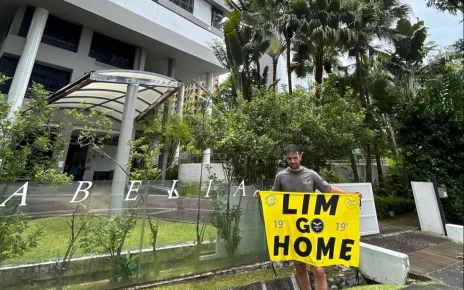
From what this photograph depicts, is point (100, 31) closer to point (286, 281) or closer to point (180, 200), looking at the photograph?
point (180, 200)

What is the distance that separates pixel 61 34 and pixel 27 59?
11.8 feet

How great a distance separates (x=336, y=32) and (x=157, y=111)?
36.2 feet

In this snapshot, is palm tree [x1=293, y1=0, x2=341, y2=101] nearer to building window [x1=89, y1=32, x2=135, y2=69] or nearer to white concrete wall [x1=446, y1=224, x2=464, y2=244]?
white concrete wall [x1=446, y1=224, x2=464, y2=244]

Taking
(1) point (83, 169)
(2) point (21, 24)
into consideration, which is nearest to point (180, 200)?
(2) point (21, 24)

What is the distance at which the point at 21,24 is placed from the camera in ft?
47.1

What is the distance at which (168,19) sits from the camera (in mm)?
18141

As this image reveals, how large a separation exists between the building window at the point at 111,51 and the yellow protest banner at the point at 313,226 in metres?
18.2

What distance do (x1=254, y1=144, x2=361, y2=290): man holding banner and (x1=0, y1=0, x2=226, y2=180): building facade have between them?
514 inches

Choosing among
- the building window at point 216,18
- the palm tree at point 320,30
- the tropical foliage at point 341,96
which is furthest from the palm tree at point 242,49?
the building window at point 216,18

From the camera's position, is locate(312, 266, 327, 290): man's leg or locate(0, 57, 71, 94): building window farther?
locate(0, 57, 71, 94): building window

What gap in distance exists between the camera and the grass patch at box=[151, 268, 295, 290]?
12.5 ft

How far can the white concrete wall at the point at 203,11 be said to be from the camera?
69.6ft

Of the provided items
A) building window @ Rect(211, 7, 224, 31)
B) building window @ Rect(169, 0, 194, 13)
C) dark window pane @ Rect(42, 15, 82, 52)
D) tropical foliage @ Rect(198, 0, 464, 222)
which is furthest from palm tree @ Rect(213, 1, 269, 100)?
building window @ Rect(211, 7, 224, 31)

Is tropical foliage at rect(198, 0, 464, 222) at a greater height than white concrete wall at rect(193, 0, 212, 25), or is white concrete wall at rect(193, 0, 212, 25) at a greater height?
white concrete wall at rect(193, 0, 212, 25)
